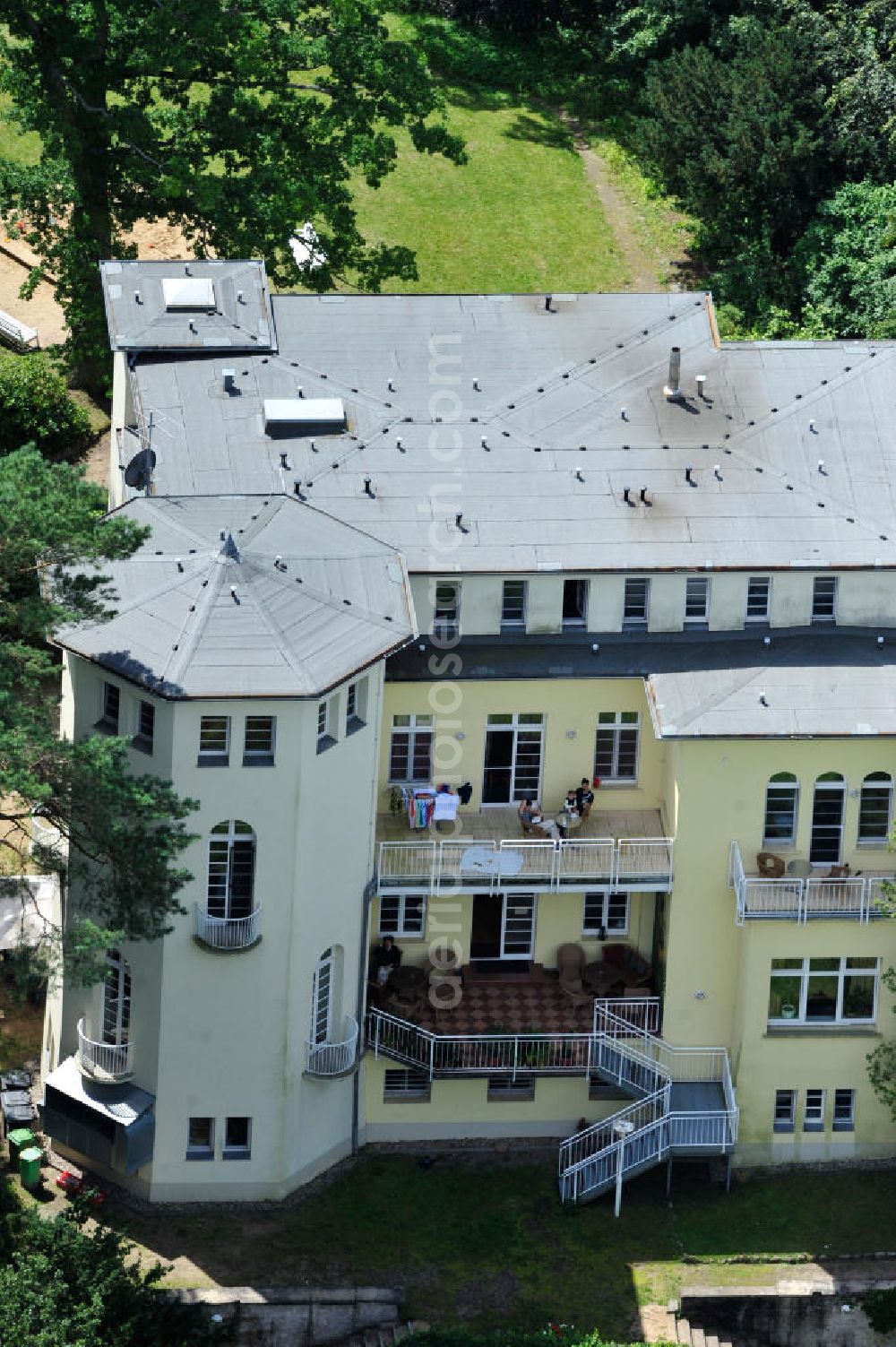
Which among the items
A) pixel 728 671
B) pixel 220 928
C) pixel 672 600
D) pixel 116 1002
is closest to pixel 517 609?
pixel 672 600

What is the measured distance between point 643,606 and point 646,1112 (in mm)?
11703

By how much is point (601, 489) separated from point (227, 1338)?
2072 centimetres

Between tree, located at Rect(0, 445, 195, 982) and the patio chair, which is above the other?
tree, located at Rect(0, 445, 195, 982)

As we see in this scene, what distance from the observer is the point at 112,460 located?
80.4 m

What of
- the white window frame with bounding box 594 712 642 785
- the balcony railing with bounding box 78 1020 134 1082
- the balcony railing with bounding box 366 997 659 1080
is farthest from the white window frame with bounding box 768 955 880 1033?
the balcony railing with bounding box 78 1020 134 1082

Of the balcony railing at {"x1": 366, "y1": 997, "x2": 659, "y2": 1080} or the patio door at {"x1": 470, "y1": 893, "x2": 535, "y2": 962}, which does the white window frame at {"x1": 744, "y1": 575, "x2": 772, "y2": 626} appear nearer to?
the patio door at {"x1": 470, "y1": 893, "x2": 535, "y2": 962}

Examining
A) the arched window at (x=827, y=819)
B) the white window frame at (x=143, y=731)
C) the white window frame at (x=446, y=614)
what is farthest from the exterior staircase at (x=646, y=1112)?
the white window frame at (x=143, y=731)

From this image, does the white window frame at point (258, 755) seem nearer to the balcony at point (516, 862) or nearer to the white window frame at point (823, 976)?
the balcony at point (516, 862)

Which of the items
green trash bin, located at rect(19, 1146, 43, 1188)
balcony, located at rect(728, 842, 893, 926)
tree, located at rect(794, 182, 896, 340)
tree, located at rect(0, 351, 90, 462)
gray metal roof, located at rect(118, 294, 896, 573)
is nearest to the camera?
balcony, located at rect(728, 842, 893, 926)

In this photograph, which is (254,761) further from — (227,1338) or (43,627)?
(227,1338)

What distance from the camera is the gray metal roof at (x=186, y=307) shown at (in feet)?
257

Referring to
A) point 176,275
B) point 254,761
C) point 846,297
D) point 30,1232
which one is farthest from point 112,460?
point 846,297

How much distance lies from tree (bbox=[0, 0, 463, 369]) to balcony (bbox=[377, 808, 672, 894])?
68.8ft

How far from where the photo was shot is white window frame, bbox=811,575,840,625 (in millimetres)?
75625
